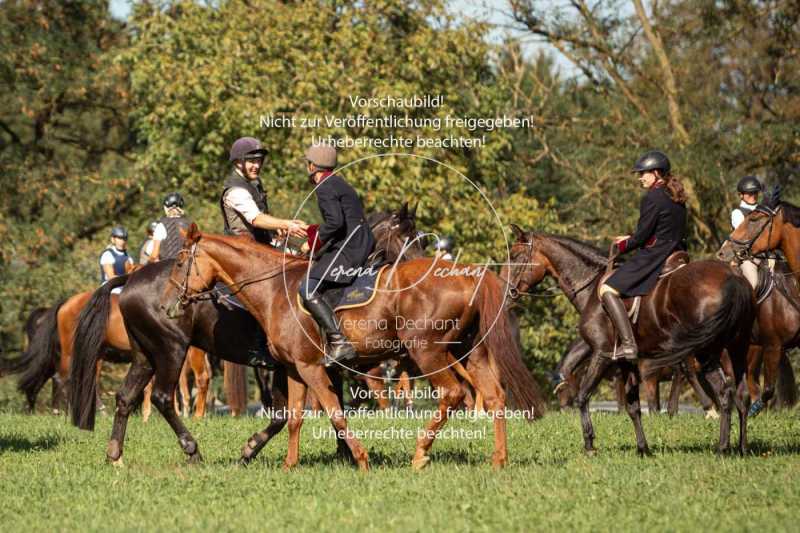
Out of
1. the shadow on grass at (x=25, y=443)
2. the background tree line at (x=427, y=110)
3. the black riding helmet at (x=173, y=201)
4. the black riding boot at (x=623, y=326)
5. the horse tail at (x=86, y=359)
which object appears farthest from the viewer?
the background tree line at (x=427, y=110)

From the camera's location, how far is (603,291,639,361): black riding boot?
11.8 m

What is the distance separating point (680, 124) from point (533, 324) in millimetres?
6091

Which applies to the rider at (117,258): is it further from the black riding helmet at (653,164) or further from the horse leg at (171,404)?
the black riding helmet at (653,164)

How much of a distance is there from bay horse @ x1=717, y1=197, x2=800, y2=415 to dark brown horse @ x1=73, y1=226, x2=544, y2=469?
3.00m

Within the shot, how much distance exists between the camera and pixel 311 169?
35.0ft

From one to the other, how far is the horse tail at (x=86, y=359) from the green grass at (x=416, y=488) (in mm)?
545

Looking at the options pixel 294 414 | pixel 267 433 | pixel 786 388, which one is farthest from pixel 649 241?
pixel 786 388

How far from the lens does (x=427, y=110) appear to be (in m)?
26.9

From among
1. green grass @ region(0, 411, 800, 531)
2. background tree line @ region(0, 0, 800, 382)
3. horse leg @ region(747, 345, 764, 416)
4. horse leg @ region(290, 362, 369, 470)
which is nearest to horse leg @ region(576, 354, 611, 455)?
green grass @ region(0, 411, 800, 531)

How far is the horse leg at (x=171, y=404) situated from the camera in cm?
1144

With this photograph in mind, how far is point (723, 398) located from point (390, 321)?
12.1 feet

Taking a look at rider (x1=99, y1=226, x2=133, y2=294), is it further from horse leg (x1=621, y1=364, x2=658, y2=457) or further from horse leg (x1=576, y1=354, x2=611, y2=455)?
horse leg (x1=621, y1=364, x2=658, y2=457)

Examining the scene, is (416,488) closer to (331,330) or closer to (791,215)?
(331,330)

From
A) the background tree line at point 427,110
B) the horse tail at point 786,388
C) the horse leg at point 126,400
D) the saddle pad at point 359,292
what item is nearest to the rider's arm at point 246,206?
the saddle pad at point 359,292
